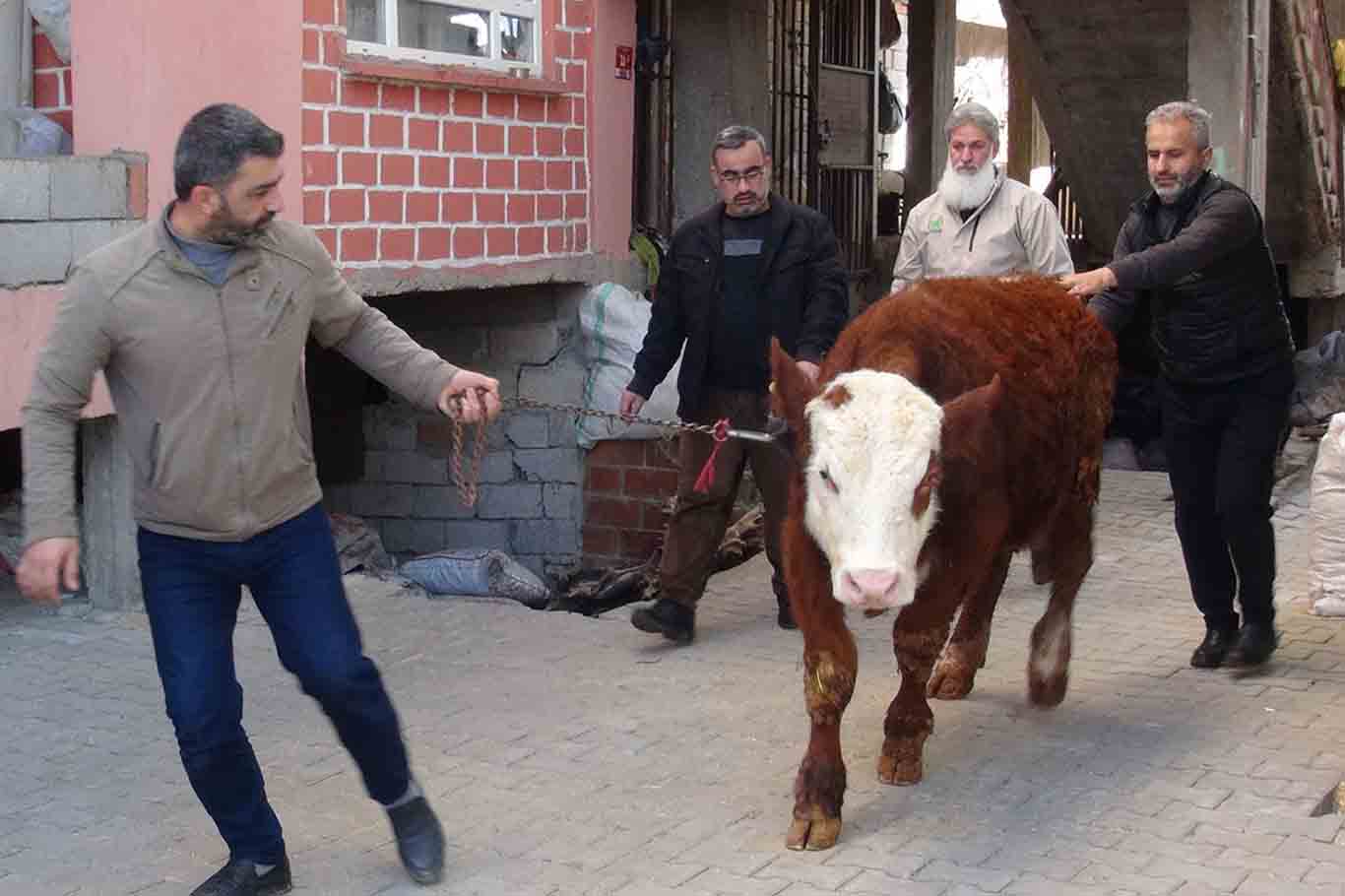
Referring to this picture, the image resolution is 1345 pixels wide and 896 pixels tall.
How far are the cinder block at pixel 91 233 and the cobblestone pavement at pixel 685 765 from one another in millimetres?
1455

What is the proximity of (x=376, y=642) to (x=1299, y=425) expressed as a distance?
7.48 metres

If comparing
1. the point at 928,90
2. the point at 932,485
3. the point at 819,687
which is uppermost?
the point at 928,90

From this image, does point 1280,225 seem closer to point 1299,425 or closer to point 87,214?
point 1299,425

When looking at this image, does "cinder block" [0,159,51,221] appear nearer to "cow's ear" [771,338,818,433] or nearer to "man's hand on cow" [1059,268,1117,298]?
"cow's ear" [771,338,818,433]

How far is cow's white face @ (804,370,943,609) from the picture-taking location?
4.73 m

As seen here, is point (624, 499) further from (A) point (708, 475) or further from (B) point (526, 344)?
(A) point (708, 475)

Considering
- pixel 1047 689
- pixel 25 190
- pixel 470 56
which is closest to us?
pixel 1047 689

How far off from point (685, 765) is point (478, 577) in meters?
2.84

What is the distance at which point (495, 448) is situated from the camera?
31.5ft

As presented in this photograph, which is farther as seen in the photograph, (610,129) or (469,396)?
(610,129)

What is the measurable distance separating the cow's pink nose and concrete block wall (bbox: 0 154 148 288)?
354 centimetres

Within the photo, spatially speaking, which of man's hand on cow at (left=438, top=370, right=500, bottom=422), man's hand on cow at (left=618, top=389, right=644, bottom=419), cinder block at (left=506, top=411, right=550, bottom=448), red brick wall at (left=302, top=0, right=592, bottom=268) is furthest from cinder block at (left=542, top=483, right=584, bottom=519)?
man's hand on cow at (left=438, top=370, right=500, bottom=422)

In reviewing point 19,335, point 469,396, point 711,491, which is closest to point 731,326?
point 711,491

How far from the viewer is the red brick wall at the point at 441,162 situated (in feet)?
25.2
